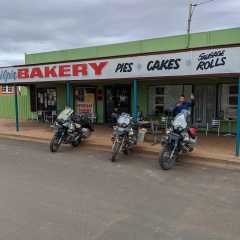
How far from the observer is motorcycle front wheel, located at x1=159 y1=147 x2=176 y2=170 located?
9.20m

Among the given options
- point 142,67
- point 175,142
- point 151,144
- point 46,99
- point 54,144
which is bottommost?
point 151,144

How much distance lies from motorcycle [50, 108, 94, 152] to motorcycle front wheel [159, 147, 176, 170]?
3.74 meters

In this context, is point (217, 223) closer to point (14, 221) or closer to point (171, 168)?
point (14, 221)

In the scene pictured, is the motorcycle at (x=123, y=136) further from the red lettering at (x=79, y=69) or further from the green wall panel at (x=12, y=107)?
the green wall panel at (x=12, y=107)

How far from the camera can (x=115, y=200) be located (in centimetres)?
666

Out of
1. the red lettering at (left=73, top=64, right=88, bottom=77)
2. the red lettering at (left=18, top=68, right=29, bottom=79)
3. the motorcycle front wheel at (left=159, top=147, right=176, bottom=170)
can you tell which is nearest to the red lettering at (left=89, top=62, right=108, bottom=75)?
the red lettering at (left=73, top=64, right=88, bottom=77)

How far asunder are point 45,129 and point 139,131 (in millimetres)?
6967

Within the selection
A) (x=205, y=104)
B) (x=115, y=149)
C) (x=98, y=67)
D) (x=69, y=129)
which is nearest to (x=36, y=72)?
(x=98, y=67)

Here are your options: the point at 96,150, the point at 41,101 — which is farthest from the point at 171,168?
the point at 41,101

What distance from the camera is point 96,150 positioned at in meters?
12.3

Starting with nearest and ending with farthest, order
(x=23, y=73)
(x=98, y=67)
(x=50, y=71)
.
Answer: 1. (x=98, y=67)
2. (x=50, y=71)
3. (x=23, y=73)

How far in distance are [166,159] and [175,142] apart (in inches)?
19.4

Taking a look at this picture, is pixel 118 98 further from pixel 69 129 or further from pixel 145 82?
pixel 69 129

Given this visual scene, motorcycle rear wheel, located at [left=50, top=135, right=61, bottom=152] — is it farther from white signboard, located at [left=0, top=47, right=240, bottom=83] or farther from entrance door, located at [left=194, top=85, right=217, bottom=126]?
entrance door, located at [left=194, top=85, right=217, bottom=126]
